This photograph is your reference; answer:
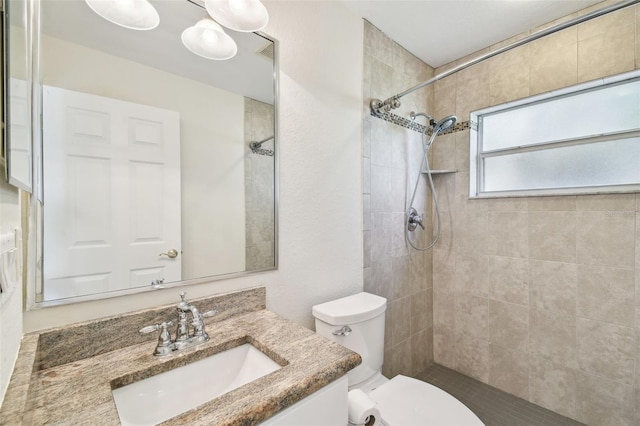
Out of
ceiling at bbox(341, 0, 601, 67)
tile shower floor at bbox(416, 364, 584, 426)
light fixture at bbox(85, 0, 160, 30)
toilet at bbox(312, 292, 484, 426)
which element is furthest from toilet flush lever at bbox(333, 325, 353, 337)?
ceiling at bbox(341, 0, 601, 67)

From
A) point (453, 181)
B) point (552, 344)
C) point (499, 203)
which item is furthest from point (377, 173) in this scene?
point (552, 344)

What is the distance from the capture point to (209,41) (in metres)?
1.07

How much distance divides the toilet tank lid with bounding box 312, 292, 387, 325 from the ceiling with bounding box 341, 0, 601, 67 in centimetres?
169

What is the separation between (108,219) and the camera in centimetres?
90

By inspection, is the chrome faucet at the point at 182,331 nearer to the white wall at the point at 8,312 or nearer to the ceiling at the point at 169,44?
the white wall at the point at 8,312

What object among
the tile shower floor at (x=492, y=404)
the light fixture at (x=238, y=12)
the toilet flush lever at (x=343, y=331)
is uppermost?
the light fixture at (x=238, y=12)

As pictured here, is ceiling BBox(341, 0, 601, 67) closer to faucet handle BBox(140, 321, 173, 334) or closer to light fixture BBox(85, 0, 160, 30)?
light fixture BBox(85, 0, 160, 30)

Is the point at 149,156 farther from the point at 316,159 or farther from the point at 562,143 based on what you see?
the point at 562,143

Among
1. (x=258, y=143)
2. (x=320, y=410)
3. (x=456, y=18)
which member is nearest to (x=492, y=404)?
(x=320, y=410)

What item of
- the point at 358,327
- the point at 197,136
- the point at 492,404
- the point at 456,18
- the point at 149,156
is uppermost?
the point at 456,18

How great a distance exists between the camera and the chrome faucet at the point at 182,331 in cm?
86

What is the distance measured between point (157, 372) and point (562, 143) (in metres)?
2.44

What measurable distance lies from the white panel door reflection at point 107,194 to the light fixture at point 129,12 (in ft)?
0.83

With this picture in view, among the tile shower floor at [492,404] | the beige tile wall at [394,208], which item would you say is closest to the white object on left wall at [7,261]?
the beige tile wall at [394,208]
